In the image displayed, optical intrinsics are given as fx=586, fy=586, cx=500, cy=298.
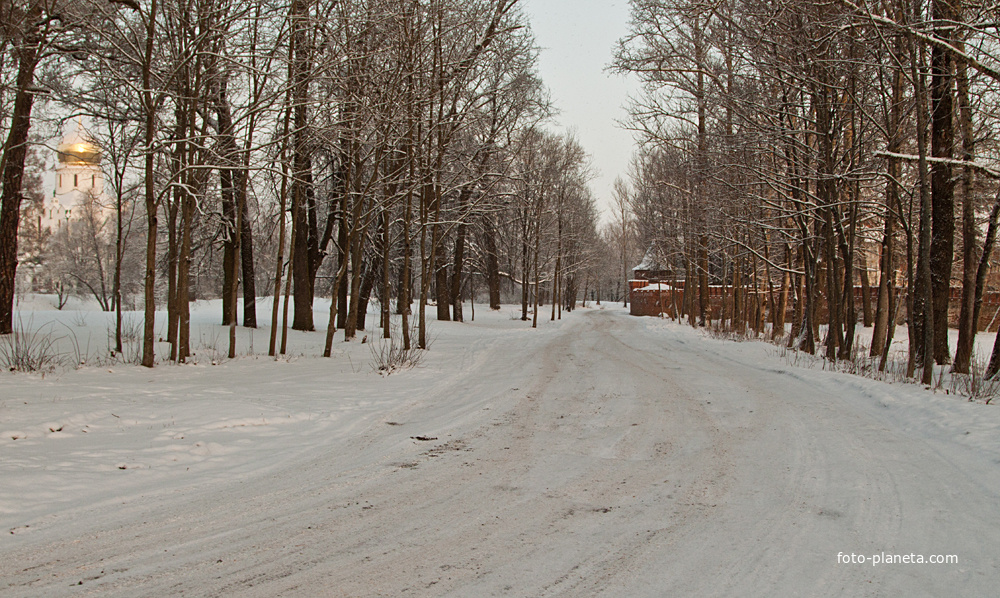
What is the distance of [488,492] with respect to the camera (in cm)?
427

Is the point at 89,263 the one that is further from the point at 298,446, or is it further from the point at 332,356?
the point at 298,446

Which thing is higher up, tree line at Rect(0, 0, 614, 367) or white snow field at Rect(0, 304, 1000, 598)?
tree line at Rect(0, 0, 614, 367)

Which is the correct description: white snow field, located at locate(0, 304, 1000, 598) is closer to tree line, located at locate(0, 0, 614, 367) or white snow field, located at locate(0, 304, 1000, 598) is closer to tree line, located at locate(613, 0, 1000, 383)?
tree line, located at locate(0, 0, 614, 367)

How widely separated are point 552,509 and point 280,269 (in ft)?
34.0

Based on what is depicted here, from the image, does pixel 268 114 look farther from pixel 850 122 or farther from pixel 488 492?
pixel 850 122

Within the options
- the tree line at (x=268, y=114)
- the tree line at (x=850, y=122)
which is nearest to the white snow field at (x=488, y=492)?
the tree line at (x=268, y=114)

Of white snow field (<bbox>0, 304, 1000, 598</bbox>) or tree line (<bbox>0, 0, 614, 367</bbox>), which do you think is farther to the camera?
tree line (<bbox>0, 0, 614, 367</bbox>)

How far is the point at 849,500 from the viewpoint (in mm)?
4090

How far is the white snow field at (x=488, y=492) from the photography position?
301cm

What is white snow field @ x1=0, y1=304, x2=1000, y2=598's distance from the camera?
3.01 meters

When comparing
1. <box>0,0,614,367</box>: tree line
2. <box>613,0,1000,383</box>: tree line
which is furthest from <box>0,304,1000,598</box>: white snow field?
<box>613,0,1000,383</box>: tree line

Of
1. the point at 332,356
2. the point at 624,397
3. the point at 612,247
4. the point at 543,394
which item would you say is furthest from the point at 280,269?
the point at 612,247

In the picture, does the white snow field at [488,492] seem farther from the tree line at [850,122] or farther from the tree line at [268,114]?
the tree line at [850,122]

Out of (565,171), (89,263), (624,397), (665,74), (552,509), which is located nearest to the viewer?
(552,509)
